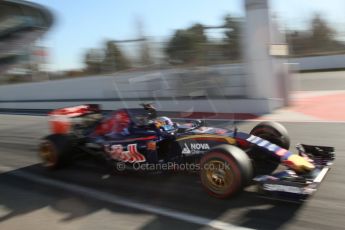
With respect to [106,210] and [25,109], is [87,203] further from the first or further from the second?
[25,109]

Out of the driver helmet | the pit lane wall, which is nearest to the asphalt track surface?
the pit lane wall

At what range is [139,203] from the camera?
5258 mm

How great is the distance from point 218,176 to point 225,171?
0.49 ft

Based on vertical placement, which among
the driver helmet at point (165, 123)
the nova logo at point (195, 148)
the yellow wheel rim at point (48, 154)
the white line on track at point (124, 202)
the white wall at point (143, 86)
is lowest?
the white line on track at point (124, 202)

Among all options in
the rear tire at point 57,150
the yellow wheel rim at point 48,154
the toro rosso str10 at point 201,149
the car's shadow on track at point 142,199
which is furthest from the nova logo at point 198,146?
the yellow wheel rim at point 48,154

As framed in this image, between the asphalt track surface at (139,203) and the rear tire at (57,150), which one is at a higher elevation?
the rear tire at (57,150)

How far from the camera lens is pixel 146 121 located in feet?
19.7

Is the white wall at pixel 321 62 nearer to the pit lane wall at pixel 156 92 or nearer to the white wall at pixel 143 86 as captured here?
the white wall at pixel 143 86

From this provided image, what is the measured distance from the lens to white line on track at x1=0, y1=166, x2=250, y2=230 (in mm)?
4438

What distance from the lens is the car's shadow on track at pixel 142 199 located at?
178 inches

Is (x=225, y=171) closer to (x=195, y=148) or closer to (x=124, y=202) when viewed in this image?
(x=195, y=148)

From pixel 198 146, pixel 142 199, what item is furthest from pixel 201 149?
pixel 142 199

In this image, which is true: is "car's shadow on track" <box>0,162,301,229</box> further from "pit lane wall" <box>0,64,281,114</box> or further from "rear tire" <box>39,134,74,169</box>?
"pit lane wall" <box>0,64,281,114</box>

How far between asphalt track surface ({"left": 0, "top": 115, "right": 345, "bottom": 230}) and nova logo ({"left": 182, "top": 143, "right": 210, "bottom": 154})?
1.44 feet
